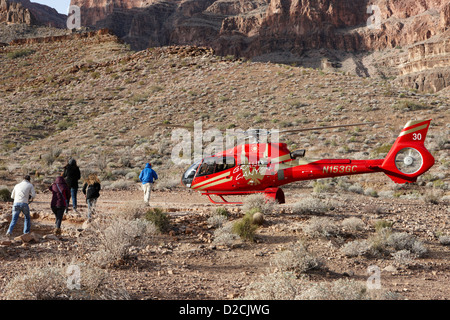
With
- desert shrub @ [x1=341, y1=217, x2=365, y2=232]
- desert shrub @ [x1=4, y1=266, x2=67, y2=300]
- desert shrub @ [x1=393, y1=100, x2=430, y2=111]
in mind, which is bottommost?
desert shrub @ [x1=341, y1=217, x2=365, y2=232]

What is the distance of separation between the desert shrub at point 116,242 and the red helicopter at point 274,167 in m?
4.12

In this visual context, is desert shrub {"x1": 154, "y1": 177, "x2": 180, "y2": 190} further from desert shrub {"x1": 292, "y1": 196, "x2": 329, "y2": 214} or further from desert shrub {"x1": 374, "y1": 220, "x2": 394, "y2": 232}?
desert shrub {"x1": 374, "y1": 220, "x2": 394, "y2": 232}

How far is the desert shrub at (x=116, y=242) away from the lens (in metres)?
7.24

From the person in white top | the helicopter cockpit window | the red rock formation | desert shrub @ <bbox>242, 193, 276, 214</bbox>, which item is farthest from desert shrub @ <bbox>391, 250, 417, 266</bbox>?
the red rock formation

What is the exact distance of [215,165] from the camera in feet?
40.7

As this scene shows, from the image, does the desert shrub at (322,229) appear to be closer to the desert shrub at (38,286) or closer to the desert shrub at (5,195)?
the desert shrub at (38,286)

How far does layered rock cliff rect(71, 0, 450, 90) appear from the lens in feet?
493

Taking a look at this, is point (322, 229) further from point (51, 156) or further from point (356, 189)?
point (51, 156)

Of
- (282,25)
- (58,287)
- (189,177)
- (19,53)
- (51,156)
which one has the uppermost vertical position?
(282,25)

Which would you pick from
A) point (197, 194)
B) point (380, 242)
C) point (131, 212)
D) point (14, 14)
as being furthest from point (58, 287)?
point (14, 14)

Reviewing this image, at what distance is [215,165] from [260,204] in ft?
6.56

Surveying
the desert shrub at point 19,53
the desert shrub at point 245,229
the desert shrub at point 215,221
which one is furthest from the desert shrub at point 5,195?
the desert shrub at point 19,53

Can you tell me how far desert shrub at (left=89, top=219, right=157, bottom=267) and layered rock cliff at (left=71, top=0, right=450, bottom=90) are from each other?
462 ft
